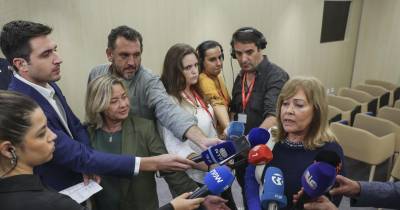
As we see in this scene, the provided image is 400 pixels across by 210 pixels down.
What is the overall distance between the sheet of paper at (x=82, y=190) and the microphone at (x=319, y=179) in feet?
3.22

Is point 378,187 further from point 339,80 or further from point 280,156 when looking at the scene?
point 339,80

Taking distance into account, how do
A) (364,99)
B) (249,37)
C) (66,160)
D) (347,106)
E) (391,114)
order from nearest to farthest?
(66,160) → (249,37) → (391,114) → (347,106) → (364,99)

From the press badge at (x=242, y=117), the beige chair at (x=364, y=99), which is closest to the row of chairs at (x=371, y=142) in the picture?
the beige chair at (x=364, y=99)

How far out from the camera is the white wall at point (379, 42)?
688 centimetres

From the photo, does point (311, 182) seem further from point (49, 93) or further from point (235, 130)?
point (49, 93)

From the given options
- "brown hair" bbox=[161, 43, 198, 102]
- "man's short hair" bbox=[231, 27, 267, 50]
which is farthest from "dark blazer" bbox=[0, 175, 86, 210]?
"man's short hair" bbox=[231, 27, 267, 50]

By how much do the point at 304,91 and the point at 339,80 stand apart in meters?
6.91

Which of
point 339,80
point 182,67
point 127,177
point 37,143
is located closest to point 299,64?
point 339,80

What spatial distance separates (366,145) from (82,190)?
305 centimetres

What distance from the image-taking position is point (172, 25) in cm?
459

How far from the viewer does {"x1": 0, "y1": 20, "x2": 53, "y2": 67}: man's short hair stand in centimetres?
145

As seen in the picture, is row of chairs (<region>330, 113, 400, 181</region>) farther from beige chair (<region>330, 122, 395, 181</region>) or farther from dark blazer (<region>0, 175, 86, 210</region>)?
dark blazer (<region>0, 175, 86, 210</region>)

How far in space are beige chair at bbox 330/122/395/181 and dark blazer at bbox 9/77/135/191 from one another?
2.79m

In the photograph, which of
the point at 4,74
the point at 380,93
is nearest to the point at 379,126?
the point at 380,93
